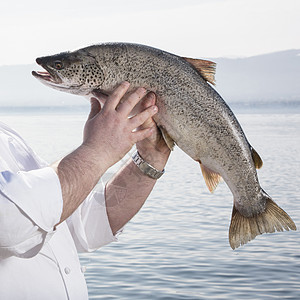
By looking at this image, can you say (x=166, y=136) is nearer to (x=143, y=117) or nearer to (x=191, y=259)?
(x=143, y=117)

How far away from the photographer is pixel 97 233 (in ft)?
9.55

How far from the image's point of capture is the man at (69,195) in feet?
6.48

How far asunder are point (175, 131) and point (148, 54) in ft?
0.96

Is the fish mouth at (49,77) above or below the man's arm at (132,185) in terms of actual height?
above

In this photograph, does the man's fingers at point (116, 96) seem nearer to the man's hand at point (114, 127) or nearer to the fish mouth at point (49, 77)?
the man's hand at point (114, 127)

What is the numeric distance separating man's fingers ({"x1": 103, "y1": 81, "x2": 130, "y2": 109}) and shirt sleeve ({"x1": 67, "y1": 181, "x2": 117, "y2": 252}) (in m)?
0.72

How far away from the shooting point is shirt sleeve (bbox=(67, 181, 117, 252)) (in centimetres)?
286

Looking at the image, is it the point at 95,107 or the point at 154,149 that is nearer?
the point at 95,107

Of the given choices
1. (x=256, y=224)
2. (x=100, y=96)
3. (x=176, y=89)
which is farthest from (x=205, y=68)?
(x=256, y=224)

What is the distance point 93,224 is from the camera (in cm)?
290

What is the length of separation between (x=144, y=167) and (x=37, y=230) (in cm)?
81

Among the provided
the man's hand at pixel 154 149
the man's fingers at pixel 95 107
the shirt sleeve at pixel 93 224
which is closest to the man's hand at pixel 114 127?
the man's fingers at pixel 95 107

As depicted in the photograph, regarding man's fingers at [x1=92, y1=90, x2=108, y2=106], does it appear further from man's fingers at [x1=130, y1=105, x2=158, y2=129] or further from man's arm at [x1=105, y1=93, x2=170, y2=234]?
man's arm at [x1=105, y1=93, x2=170, y2=234]

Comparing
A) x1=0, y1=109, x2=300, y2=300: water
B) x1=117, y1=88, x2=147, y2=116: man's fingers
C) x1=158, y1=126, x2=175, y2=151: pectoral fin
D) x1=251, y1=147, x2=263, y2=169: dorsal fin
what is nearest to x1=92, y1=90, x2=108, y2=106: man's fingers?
x1=117, y1=88, x2=147, y2=116: man's fingers
